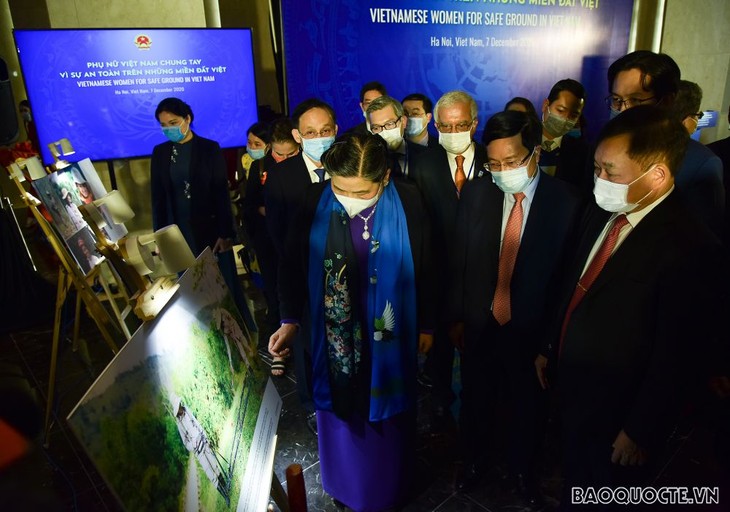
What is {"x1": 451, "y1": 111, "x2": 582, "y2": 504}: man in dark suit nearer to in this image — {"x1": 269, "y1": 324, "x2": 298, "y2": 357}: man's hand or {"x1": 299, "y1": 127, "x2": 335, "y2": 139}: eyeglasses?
{"x1": 269, "y1": 324, "x2": 298, "y2": 357}: man's hand

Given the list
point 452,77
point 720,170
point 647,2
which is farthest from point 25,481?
point 647,2

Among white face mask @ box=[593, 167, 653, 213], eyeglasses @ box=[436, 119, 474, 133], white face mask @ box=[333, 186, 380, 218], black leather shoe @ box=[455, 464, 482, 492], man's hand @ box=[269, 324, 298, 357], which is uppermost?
eyeglasses @ box=[436, 119, 474, 133]

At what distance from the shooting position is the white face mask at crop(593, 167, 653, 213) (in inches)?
59.3

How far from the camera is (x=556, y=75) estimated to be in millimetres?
5410

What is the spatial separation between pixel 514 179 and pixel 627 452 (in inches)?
39.6

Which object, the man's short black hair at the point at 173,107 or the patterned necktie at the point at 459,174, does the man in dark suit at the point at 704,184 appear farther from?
the man's short black hair at the point at 173,107

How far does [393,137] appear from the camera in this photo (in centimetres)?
278

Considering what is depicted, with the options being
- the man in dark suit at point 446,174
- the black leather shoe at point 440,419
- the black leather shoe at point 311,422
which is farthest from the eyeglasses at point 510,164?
the black leather shoe at point 311,422

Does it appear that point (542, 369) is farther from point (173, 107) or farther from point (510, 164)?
point (173, 107)

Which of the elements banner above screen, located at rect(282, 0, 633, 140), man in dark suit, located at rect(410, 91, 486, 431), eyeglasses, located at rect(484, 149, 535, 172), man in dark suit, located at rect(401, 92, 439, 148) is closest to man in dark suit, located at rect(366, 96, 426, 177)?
man in dark suit, located at rect(410, 91, 486, 431)

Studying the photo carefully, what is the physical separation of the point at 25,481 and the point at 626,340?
4.94 feet

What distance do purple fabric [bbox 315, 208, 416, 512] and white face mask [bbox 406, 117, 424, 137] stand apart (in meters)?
1.93

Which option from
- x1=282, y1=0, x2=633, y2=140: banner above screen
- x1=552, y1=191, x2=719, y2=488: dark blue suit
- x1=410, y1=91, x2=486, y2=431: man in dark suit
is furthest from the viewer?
x1=282, y1=0, x2=633, y2=140: banner above screen

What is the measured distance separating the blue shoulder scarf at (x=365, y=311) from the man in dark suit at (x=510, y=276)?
0.32m
